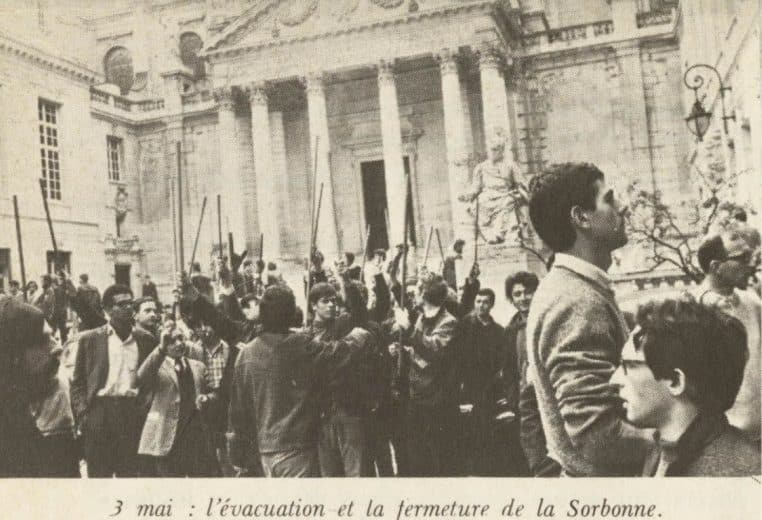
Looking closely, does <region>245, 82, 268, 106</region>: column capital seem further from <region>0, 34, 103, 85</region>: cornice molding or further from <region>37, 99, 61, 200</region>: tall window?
<region>37, 99, 61, 200</region>: tall window

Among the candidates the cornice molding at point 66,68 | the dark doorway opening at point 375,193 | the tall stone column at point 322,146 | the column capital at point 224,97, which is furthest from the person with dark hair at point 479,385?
the column capital at point 224,97

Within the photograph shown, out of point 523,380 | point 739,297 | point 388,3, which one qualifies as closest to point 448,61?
point 388,3

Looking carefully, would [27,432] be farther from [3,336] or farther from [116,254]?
[116,254]

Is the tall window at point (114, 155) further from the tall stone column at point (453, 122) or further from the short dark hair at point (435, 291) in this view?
the short dark hair at point (435, 291)

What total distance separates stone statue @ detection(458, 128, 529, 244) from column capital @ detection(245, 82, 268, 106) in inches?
342

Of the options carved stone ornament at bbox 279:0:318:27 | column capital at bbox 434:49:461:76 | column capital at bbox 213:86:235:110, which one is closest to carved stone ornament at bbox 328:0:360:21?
carved stone ornament at bbox 279:0:318:27

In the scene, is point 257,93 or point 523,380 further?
point 257,93

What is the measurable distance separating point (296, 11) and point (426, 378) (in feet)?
39.8

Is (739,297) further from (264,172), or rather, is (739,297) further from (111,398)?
(264,172)

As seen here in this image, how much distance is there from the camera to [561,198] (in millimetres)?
2004

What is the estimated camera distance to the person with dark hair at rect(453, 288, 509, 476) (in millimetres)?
3910

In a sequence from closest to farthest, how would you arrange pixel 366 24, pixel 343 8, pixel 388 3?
pixel 388 3
pixel 343 8
pixel 366 24

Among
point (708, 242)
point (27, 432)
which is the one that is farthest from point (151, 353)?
Answer: point (708, 242)
